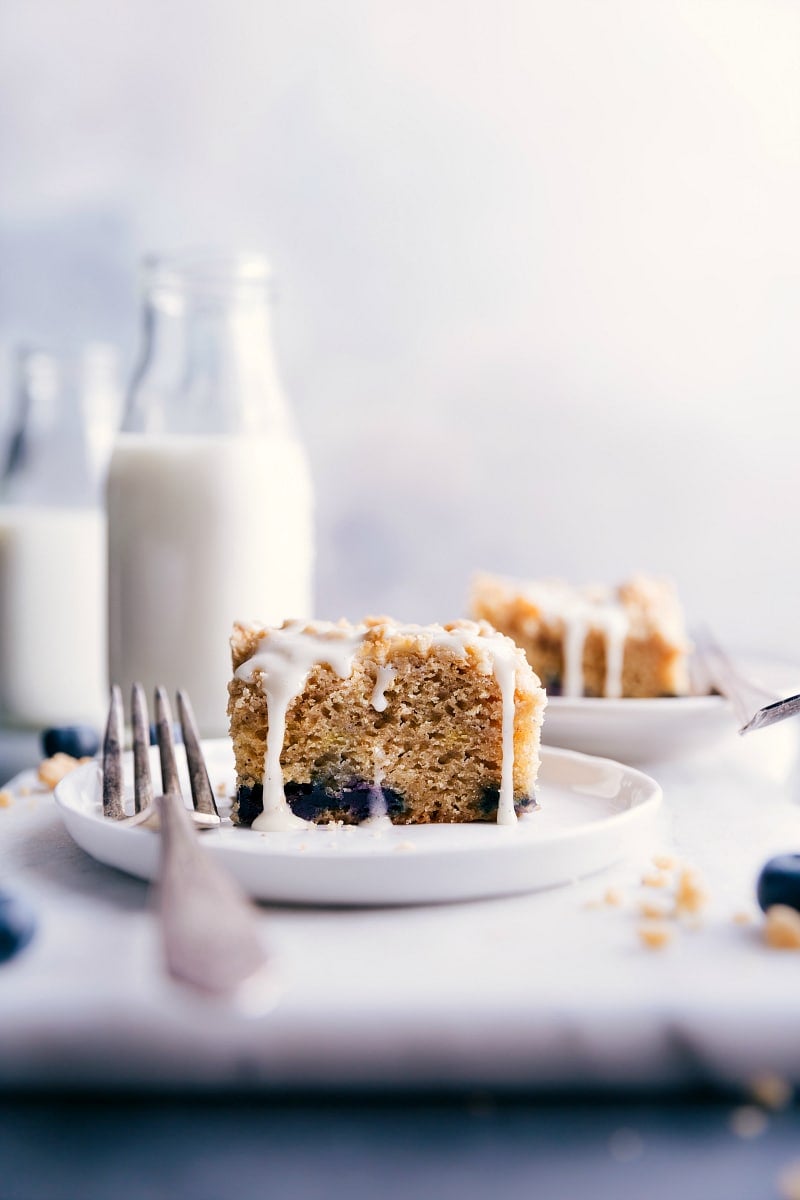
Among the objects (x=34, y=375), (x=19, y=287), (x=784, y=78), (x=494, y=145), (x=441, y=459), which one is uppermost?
(x=784, y=78)

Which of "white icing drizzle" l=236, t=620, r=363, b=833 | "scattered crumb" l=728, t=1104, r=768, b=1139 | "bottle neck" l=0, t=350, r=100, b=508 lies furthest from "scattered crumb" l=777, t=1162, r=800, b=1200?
"bottle neck" l=0, t=350, r=100, b=508

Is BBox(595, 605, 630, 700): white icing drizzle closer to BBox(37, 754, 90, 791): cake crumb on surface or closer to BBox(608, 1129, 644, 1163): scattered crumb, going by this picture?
BBox(37, 754, 90, 791): cake crumb on surface

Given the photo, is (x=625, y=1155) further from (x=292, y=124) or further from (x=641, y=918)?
(x=292, y=124)

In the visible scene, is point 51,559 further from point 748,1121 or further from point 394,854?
point 748,1121

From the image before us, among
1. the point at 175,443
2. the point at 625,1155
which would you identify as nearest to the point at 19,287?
the point at 175,443

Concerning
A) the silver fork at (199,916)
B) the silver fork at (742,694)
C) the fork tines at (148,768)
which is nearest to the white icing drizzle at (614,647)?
the silver fork at (742,694)

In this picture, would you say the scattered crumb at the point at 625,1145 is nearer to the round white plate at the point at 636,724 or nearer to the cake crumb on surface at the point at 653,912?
the cake crumb on surface at the point at 653,912

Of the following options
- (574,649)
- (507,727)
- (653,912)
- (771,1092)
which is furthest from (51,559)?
(771,1092)
